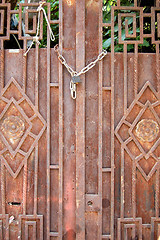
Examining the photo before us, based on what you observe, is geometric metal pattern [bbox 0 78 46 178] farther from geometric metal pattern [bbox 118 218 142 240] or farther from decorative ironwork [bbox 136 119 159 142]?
geometric metal pattern [bbox 118 218 142 240]

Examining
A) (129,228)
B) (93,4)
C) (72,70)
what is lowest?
(129,228)

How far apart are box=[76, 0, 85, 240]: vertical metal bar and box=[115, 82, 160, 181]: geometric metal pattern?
1.08ft

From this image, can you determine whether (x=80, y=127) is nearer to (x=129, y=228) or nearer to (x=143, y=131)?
A: (x=143, y=131)

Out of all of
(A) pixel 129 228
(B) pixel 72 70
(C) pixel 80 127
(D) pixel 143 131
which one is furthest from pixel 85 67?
(A) pixel 129 228

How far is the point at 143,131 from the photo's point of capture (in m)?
1.99

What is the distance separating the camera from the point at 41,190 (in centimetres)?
200

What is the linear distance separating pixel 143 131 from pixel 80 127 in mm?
557

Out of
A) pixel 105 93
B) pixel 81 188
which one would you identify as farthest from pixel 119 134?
pixel 81 188

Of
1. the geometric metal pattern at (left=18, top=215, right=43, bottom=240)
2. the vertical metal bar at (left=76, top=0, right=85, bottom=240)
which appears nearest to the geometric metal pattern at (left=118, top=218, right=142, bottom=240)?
the vertical metal bar at (left=76, top=0, right=85, bottom=240)

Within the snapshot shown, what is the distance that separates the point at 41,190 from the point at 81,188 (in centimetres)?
36

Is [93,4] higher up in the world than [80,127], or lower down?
higher up

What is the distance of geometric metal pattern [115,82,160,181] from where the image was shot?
→ 1979 mm

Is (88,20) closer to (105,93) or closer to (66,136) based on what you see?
(105,93)

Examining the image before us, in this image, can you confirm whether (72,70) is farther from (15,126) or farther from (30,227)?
(30,227)
